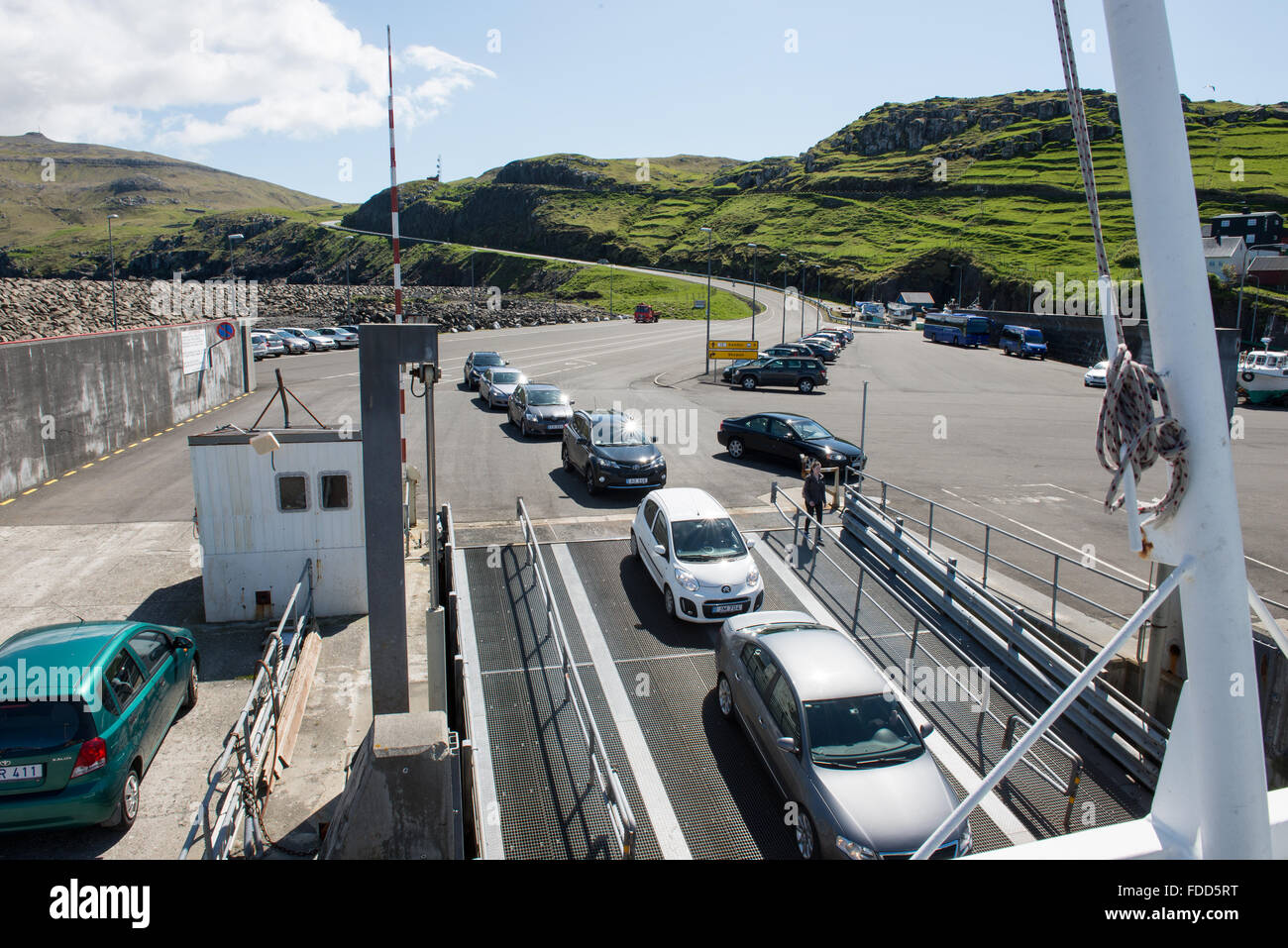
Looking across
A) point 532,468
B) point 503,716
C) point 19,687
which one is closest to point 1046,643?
point 503,716

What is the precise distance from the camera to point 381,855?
18.8ft

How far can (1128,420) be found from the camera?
3.05 metres

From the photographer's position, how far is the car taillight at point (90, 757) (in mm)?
7219

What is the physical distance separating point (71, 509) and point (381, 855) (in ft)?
51.5

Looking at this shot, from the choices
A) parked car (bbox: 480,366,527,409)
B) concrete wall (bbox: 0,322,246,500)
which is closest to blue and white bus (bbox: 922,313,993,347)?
parked car (bbox: 480,366,527,409)

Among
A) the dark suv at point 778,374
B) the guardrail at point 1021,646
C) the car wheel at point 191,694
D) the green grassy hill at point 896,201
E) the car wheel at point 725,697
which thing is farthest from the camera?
the green grassy hill at point 896,201

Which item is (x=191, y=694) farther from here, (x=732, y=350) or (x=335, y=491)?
(x=732, y=350)

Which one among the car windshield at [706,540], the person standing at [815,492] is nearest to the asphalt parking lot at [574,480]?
the person standing at [815,492]

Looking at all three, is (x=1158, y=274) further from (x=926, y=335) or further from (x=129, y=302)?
(x=926, y=335)

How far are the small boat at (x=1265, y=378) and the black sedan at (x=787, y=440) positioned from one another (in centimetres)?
2474

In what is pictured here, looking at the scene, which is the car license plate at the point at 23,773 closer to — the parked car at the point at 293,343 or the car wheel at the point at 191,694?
the car wheel at the point at 191,694

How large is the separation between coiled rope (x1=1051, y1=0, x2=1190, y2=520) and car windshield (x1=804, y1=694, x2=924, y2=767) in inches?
202

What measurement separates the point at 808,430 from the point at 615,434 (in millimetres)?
5558

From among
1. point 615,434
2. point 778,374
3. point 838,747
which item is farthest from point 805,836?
point 778,374
